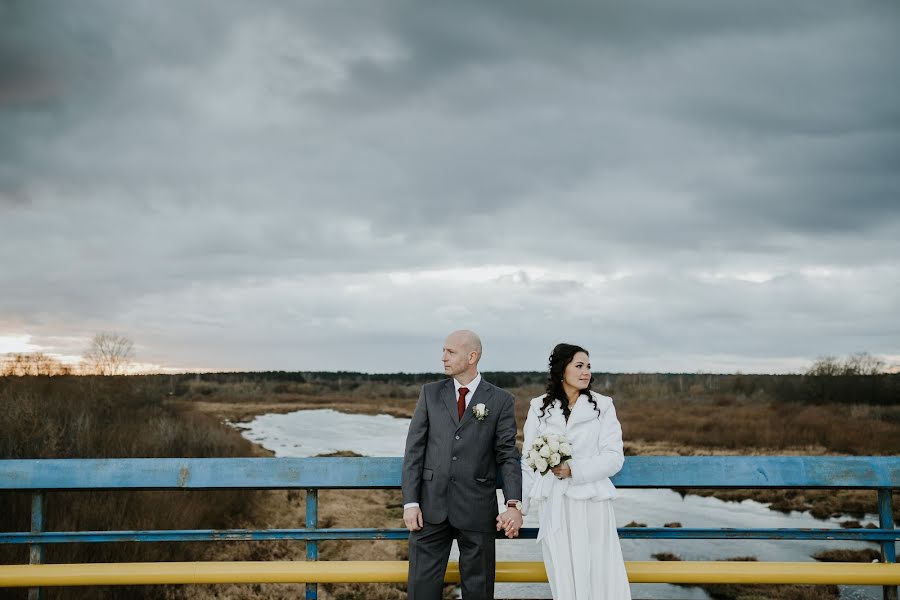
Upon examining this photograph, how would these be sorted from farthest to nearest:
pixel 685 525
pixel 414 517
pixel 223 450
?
pixel 223 450, pixel 685 525, pixel 414 517

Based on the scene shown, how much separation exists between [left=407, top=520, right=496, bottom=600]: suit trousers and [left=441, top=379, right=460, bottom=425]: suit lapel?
0.59 meters

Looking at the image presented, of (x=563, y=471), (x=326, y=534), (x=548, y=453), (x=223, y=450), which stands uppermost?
(x=548, y=453)

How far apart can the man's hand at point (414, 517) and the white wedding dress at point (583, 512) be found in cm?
64

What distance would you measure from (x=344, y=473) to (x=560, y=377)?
141cm

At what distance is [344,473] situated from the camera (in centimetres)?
384

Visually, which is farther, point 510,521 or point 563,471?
point 563,471

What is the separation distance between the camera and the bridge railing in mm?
3756

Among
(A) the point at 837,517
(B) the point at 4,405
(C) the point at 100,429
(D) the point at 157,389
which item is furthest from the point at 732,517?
(D) the point at 157,389

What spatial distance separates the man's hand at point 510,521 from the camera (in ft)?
11.9

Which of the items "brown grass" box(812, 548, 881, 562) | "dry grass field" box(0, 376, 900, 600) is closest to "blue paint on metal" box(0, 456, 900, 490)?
"dry grass field" box(0, 376, 900, 600)

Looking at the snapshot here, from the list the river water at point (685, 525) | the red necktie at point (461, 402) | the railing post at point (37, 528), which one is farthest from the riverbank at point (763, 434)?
the railing post at point (37, 528)

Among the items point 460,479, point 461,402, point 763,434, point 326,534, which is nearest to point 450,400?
point 461,402

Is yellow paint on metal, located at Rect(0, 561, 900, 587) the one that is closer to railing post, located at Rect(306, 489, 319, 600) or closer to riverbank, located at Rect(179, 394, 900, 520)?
railing post, located at Rect(306, 489, 319, 600)

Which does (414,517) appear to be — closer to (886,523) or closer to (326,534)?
(326,534)
